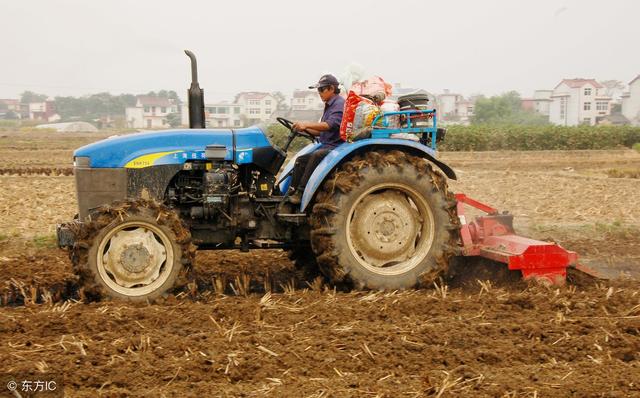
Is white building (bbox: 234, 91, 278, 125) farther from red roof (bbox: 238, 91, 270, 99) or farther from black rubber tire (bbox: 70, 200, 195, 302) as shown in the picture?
black rubber tire (bbox: 70, 200, 195, 302)

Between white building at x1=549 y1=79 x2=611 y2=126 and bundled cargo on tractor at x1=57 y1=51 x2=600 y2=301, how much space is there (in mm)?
95778

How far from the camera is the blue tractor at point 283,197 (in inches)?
232

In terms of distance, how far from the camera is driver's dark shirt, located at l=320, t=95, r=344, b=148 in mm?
6254

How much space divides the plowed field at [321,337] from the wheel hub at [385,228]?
421 mm

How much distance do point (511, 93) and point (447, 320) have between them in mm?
125690

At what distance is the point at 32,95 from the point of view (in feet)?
528

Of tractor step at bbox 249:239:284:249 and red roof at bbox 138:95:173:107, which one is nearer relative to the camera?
tractor step at bbox 249:239:284:249

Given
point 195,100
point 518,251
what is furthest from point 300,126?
point 518,251

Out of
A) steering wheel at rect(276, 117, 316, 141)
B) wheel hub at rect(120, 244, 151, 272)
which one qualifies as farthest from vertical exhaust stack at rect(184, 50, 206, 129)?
wheel hub at rect(120, 244, 151, 272)

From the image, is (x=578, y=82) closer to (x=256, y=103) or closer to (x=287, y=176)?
(x=256, y=103)

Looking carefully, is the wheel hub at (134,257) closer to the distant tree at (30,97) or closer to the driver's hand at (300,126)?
the driver's hand at (300,126)

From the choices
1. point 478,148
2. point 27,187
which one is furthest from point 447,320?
point 478,148

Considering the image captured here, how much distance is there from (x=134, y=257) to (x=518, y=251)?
3176mm

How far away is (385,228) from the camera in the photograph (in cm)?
610
